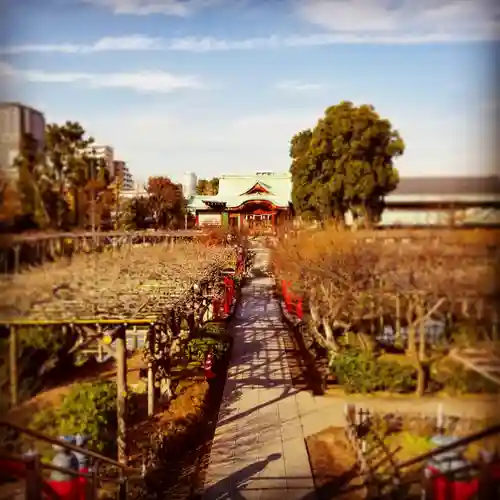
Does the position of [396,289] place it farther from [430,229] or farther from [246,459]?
[246,459]

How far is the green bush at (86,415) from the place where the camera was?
207 centimetres

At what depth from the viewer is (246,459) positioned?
2.54 m

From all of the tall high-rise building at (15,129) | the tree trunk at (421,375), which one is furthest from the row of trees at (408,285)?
the tall high-rise building at (15,129)

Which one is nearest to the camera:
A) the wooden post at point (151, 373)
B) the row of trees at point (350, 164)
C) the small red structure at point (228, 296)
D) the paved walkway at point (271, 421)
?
the row of trees at point (350, 164)

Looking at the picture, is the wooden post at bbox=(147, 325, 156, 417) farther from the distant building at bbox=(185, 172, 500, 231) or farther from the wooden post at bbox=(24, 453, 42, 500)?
the distant building at bbox=(185, 172, 500, 231)

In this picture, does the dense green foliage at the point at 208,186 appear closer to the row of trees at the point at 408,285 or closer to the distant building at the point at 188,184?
the distant building at the point at 188,184

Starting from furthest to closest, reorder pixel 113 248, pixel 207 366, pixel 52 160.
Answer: pixel 207 366 < pixel 113 248 < pixel 52 160

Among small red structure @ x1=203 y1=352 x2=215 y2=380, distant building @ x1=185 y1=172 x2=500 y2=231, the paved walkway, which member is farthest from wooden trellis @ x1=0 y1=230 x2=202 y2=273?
small red structure @ x1=203 y1=352 x2=215 y2=380

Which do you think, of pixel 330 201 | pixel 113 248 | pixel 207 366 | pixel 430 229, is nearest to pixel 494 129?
pixel 430 229

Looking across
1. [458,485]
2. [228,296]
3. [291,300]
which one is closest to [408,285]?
[458,485]

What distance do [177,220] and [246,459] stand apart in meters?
1.09

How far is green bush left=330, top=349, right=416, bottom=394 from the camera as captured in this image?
2070mm

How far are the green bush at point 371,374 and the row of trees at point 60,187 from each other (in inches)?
39.5

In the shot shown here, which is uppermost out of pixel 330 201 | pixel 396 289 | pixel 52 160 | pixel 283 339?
Result: pixel 52 160
